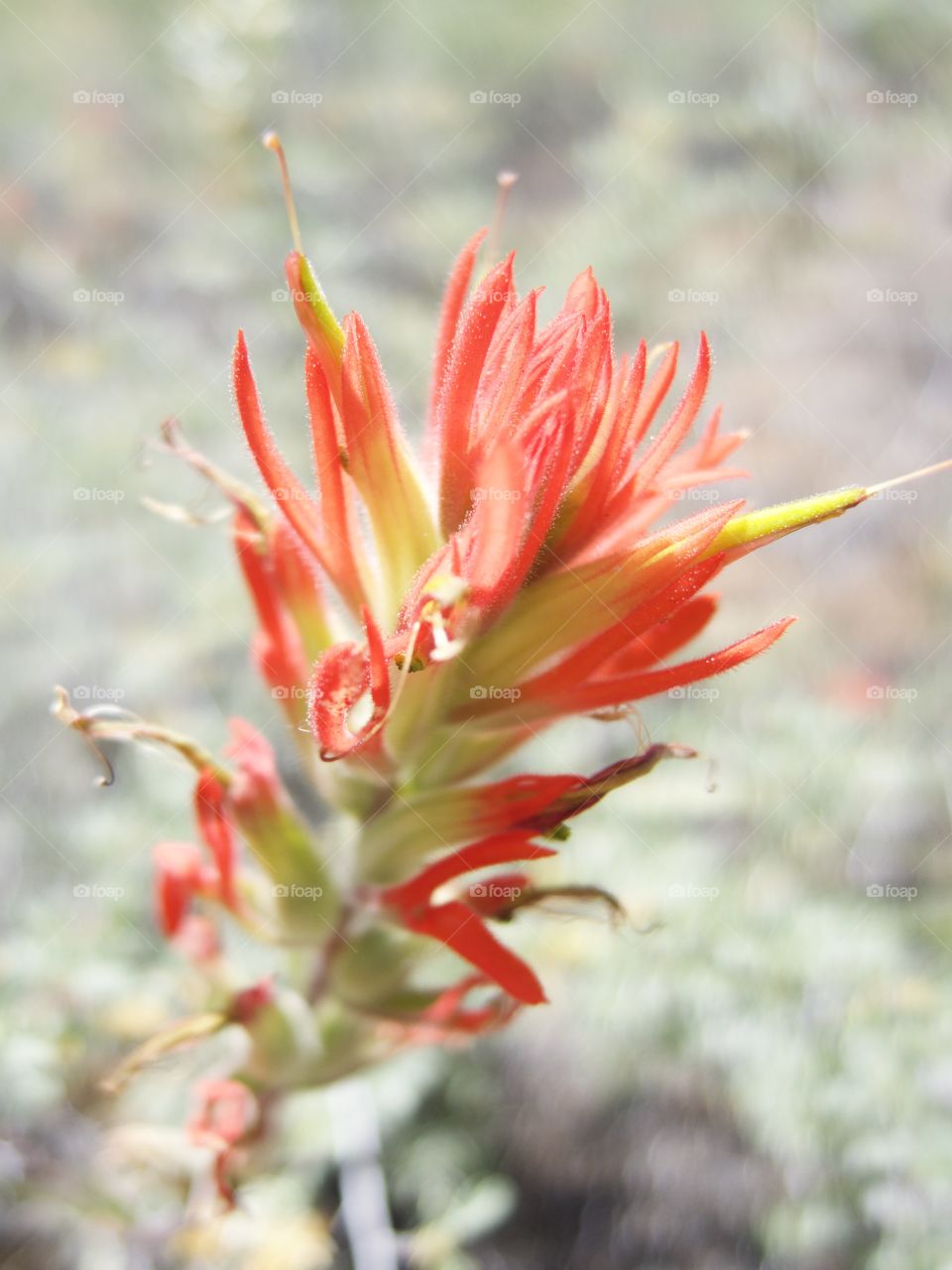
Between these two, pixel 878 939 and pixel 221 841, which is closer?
pixel 221 841

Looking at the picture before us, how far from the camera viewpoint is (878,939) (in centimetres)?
151

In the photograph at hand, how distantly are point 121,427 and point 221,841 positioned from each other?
168 centimetres

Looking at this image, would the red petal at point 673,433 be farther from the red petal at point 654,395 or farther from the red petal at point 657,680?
the red petal at point 657,680

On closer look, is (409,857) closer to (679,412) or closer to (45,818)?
(679,412)

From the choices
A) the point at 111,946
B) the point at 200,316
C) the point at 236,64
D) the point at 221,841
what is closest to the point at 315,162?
the point at 236,64

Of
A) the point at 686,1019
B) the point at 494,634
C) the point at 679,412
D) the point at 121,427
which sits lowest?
the point at 686,1019
